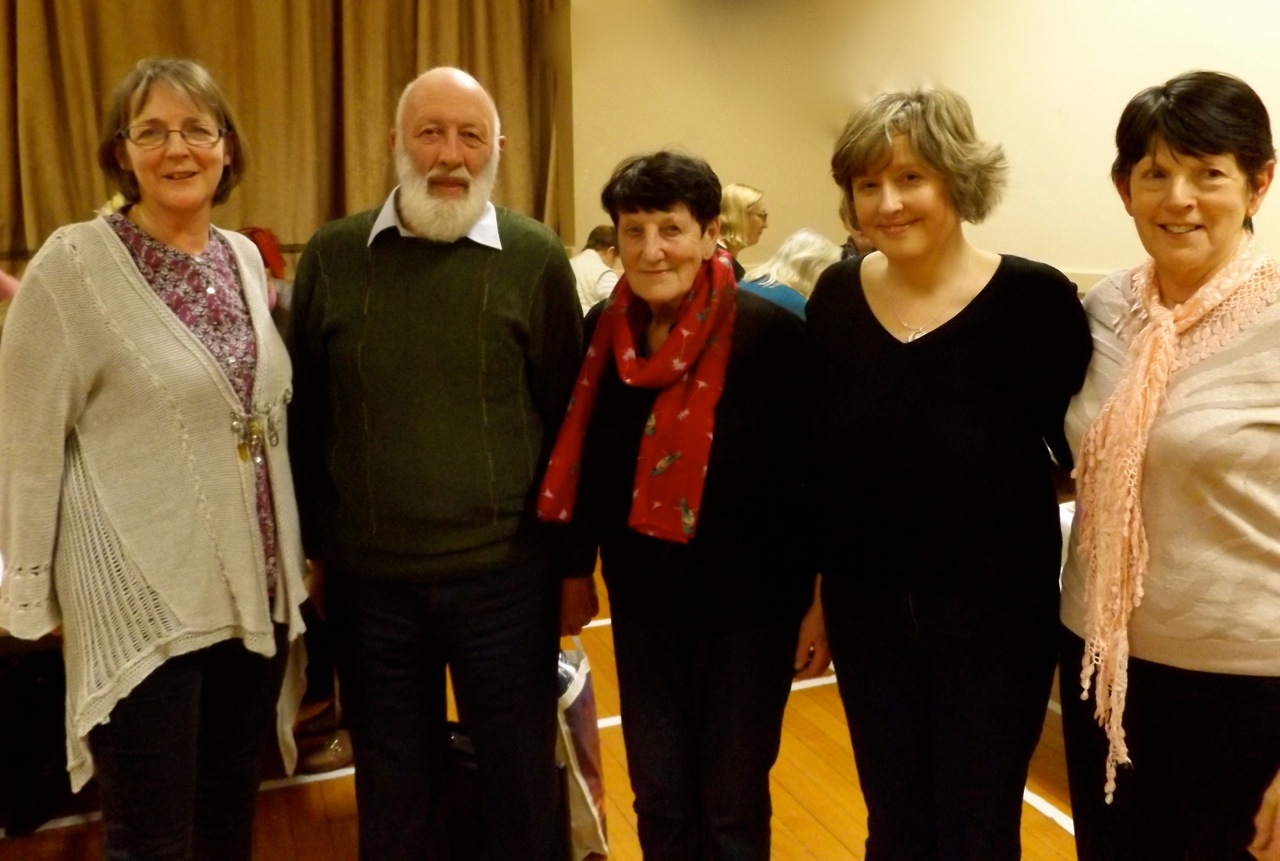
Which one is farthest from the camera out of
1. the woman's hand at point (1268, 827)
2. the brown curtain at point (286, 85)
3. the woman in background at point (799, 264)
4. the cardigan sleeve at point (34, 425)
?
the brown curtain at point (286, 85)

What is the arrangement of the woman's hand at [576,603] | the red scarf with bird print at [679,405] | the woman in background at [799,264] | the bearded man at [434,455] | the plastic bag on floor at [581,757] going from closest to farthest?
the red scarf with bird print at [679,405], the bearded man at [434,455], the woman's hand at [576,603], the plastic bag on floor at [581,757], the woman in background at [799,264]

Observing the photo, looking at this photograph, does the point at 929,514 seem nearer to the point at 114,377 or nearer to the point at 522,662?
the point at 522,662

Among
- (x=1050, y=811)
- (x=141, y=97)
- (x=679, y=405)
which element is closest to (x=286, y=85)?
(x=141, y=97)

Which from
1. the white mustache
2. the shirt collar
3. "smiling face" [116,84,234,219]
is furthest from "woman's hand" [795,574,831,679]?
"smiling face" [116,84,234,219]

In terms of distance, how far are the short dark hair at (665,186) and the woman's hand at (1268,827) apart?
103cm

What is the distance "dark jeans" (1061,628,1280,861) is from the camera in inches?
47.8

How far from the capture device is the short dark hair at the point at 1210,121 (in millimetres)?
1214

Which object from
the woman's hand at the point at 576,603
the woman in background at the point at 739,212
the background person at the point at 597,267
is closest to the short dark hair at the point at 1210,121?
the woman's hand at the point at 576,603

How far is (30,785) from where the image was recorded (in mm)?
2369

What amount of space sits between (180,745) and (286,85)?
133 inches

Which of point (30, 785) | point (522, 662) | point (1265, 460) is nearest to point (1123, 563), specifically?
point (1265, 460)

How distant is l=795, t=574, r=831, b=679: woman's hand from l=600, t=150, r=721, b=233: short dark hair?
0.61 m

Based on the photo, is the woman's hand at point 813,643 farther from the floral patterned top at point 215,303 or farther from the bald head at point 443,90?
the bald head at point 443,90

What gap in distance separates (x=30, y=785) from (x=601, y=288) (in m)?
2.65
